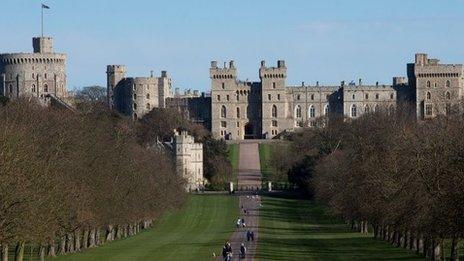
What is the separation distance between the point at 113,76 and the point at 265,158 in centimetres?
4256

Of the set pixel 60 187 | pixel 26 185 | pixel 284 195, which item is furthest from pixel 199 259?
pixel 284 195

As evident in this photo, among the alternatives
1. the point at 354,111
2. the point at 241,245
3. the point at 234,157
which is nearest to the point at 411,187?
the point at 241,245

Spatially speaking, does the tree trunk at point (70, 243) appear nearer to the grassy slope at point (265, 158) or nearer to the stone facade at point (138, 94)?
the grassy slope at point (265, 158)

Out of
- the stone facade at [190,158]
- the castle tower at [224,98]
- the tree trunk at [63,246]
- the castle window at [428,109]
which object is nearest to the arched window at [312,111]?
the castle tower at [224,98]

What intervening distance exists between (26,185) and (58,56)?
120m

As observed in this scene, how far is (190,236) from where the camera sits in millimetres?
68688

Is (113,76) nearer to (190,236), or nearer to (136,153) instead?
(136,153)

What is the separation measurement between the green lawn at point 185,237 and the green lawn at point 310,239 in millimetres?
2048

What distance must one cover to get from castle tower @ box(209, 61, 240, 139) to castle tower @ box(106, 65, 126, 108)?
13809 mm

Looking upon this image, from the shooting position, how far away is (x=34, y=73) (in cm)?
16050

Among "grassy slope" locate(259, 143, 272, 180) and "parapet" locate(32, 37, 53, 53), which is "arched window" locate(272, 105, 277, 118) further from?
"parapet" locate(32, 37, 53, 53)

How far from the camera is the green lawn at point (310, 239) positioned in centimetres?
5188

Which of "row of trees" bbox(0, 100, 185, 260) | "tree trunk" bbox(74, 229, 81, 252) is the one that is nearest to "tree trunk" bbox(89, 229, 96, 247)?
"row of trees" bbox(0, 100, 185, 260)

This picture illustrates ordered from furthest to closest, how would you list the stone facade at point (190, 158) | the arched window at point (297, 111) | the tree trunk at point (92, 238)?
the arched window at point (297, 111), the stone facade at point (190, 158), the tree trunk at point (92, 238)
